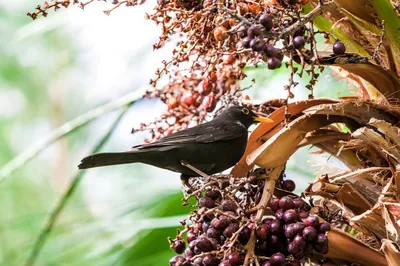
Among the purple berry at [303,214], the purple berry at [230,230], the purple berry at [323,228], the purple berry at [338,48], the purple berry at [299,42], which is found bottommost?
the purple berry at [323,228]

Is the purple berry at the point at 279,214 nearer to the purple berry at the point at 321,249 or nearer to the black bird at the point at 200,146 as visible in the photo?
the purple berry at the point at 321,249

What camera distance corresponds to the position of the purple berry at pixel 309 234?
755 millimetres

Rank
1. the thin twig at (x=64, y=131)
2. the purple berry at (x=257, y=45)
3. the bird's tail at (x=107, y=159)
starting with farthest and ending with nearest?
the thin twig at (x=64, y=131), the bird's tail at (x=107, y=159), the purple berry at (x=257, y=45)

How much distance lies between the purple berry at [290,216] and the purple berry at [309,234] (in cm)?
3

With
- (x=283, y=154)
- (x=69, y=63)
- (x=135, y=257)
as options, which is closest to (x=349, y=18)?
(x=283, y=154)

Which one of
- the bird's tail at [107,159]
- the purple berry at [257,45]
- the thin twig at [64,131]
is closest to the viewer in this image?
the purple berry at [257,45]

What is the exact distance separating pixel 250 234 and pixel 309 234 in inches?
3.0

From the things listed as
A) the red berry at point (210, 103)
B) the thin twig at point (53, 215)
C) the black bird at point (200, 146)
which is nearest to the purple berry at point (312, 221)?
the black bird at point (200, 146)

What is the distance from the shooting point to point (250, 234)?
0.78 metres

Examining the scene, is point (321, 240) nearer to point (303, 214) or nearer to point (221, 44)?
point (303, 214)

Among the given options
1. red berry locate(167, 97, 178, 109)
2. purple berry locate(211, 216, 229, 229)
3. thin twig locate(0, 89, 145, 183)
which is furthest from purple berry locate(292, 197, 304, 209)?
thin twig locate(0, 89, 145, 183)

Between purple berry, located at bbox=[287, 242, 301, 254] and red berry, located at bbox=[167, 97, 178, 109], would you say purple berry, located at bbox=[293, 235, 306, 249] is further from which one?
red berry, located at bbox=[167, 97, 178, 109]

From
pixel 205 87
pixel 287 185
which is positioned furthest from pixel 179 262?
pixel 205 87

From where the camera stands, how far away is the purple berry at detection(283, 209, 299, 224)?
2.57 ft
